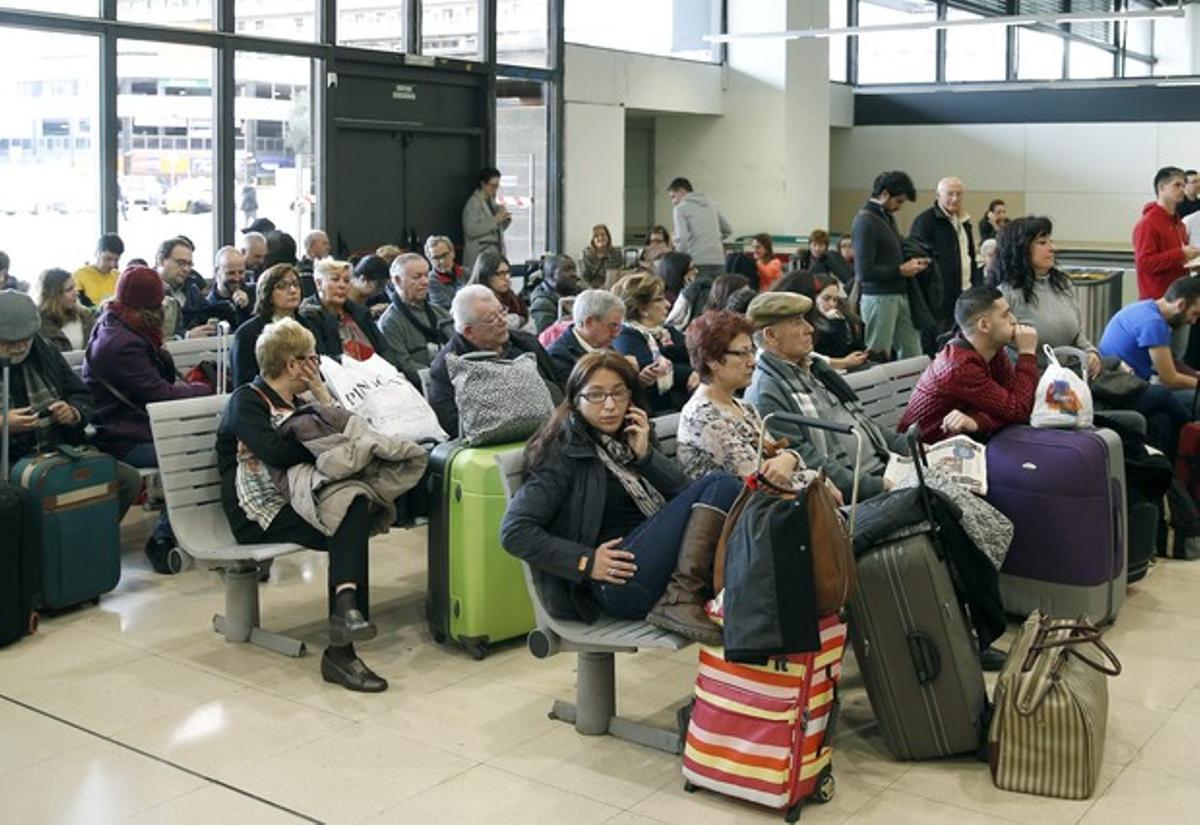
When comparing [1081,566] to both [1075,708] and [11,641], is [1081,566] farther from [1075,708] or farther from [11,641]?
[11,641]

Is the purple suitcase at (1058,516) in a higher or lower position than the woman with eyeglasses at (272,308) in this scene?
lower

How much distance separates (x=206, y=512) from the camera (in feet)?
16.6

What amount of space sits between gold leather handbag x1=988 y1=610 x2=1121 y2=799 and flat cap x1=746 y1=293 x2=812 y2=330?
1.47 metres

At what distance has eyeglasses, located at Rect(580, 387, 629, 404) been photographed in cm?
418

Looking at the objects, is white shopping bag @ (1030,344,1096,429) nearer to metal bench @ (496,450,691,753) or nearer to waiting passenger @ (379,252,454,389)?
metal bench @ (496,450,691,753)

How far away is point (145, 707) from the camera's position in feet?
14.9

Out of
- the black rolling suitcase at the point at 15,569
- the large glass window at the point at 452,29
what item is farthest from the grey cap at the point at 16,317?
the large glass window at the point at 452,29

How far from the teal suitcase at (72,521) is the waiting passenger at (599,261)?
6.57 meters

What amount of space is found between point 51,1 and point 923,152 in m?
12.4

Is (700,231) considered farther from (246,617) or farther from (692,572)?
(692,572)

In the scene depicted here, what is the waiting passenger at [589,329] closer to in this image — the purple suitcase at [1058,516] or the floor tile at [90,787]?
the purple suitcase at [1058,516]

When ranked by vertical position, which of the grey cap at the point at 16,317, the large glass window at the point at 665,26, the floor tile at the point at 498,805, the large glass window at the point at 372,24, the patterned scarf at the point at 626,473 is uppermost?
the large glass window at the point at 665,26

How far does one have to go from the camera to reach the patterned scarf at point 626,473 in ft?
13.9

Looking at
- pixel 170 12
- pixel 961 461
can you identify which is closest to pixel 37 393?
pixel 961 461
